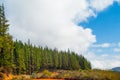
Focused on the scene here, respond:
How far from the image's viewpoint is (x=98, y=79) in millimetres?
37406

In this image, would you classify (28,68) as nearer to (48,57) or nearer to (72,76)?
(48,57)

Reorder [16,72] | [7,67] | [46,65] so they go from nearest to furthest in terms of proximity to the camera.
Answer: [7,67]
[16,72]
[46,65]

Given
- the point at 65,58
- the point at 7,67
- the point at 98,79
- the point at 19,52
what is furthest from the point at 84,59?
the point at 98,79

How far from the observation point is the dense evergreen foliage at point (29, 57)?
50.0 meters

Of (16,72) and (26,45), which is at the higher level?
(26,45)

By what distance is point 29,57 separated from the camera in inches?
3991

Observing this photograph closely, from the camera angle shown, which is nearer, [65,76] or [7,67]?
[65,76]

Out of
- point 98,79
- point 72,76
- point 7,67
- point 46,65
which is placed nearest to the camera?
point 98,79

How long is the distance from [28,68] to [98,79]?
212 ft

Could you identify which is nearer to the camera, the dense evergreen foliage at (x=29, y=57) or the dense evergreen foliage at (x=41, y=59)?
the dense evergreen foliage at (x=29, y=57)

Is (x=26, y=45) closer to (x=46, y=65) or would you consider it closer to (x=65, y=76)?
(x=46, y=65)

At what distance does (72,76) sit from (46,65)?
8051cm

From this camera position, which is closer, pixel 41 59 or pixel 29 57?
pixel 29 57

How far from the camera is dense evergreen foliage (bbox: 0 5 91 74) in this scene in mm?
50031
